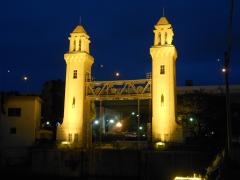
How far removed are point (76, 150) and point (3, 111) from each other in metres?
14.7

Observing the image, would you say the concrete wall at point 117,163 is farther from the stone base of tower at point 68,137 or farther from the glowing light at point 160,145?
the stone base of tower at point 68,137

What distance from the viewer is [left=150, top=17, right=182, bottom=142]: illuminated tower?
53469 millimetres

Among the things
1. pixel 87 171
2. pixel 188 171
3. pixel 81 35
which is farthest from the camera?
pixel 81 35

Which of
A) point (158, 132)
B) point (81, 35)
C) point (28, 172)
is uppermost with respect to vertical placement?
point (81, 35)

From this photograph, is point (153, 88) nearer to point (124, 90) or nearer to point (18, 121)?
point (124, 90)

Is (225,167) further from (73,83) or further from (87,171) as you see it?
(73,83)

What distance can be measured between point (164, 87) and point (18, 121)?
2235 centimetres

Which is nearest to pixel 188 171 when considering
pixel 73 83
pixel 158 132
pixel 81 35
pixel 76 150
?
pixel 158 132

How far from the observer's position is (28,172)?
5044 cm

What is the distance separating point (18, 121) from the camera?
57594 mm

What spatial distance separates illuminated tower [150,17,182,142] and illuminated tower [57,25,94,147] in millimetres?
11225

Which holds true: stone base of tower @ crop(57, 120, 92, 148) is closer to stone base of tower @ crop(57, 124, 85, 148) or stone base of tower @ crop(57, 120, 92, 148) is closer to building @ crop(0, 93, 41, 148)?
stone base of tower @ crop(57, 124, 85, 148)

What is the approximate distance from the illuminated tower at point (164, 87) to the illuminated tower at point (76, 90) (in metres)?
11.2

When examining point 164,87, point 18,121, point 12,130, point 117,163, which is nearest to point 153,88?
point 164,87
